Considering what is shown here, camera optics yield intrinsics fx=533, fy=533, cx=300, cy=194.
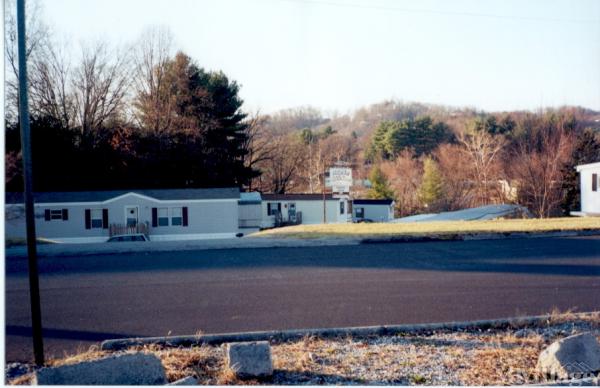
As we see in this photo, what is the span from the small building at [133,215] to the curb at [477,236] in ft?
26.9

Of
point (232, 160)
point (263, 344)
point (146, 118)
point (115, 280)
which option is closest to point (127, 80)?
point (146, 118)

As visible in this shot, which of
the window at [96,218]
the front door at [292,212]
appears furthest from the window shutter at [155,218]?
the front door at [292,212]

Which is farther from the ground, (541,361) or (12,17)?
(12,17)

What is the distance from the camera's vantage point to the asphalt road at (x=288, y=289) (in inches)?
237

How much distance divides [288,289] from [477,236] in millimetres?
7321

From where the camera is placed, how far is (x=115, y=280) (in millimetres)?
8719

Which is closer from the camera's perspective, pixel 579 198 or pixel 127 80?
pixel 579 198

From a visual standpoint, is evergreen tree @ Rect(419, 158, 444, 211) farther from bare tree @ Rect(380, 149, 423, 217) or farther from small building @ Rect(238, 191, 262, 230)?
small building @ Rect(238, 191, 262, 230)

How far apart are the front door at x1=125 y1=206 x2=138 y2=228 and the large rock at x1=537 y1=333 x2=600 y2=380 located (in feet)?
56.9

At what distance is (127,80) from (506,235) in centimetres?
1962

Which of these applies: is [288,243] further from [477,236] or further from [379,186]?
[379,186]

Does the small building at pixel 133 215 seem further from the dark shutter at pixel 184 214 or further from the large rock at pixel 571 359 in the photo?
the large rock at pixel 571 359

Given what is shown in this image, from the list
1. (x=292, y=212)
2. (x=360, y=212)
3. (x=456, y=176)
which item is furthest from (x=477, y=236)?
Result: (x=360, y=212)

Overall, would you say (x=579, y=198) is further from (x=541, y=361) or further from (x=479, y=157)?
(x=541, y=361)
